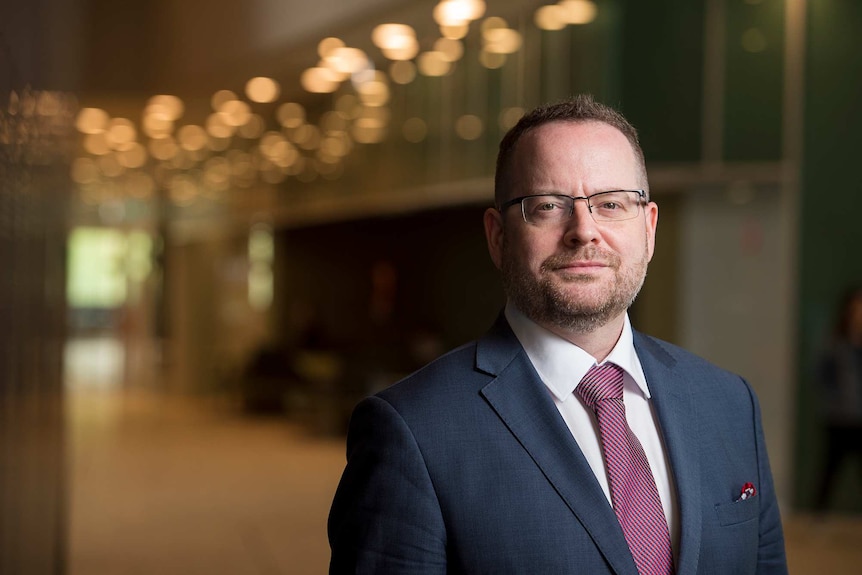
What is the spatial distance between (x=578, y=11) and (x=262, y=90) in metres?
4.77

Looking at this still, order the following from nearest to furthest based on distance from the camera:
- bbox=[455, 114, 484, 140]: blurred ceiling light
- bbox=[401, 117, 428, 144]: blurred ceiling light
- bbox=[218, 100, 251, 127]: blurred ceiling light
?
1. bbox=[455, 114, 484, 140]: blurred ceiling light
2. bbox=[401, 117, 428, 144]: blurred ceiling light
3. bbox=[218, 100, 251, 127]: blurred ceiling light

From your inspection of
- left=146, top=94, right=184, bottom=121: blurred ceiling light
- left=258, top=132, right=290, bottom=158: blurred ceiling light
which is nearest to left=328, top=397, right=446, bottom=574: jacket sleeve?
left=146, top=94, right=184, bottom=121: blurred ceiling light

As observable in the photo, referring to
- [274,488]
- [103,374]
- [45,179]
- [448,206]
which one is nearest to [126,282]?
[103,374]

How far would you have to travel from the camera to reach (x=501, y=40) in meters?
12.3

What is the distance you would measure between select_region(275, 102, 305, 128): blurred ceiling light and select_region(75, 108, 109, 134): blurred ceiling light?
264 centimetres

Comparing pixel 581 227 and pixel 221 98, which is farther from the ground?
pixel 221 98

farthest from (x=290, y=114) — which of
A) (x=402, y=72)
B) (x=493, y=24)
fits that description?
(x=493, y=24)

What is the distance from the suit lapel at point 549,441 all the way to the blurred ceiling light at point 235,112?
13.3 m

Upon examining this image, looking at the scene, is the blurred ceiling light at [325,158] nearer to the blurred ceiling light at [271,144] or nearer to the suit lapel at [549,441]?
the blurred ceiling light at [271,144]

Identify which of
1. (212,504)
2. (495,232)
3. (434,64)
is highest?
(434,64)

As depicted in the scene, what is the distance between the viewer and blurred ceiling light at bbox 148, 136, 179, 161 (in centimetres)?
1950

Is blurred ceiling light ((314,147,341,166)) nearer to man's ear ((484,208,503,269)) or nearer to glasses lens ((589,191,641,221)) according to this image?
man's ear ((484,208,503,269))

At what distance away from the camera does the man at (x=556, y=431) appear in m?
1.83

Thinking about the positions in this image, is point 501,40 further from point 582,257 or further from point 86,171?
point 86,171
